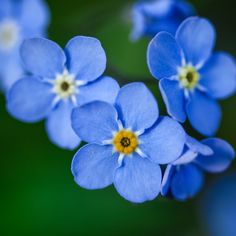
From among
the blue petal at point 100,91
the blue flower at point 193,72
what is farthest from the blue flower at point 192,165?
the blue petal at point 100,91

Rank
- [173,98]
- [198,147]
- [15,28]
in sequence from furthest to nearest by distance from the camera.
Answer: [15,28] → [173,98] → [198,147]

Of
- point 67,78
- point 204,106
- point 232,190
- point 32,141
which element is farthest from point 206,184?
point 67,78

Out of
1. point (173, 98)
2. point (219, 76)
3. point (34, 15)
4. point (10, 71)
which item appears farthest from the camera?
point (10, 71)

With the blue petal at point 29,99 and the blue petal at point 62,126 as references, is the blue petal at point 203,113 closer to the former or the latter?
the blue petal at point 62,126

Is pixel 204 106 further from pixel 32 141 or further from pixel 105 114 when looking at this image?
pixel 32 141

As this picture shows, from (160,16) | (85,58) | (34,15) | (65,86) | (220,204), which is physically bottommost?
(220,204)

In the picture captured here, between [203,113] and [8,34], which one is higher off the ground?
[8,34]

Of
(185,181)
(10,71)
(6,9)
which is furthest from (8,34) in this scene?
(185,181)

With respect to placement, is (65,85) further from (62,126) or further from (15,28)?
(15,28)

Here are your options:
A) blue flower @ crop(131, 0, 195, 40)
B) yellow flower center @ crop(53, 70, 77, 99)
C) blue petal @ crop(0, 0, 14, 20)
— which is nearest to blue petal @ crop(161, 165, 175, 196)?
yellow flower center @ crop(53, 70, 77, 99)
